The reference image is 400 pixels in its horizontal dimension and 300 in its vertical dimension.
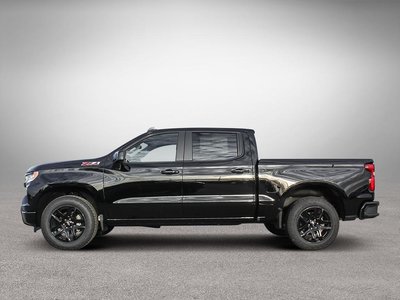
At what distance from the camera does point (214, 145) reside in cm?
1101

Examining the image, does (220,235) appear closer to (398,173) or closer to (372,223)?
(372,223)

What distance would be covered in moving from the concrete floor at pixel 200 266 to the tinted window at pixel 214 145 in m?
1.39

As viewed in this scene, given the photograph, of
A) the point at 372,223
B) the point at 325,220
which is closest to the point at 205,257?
the point at 325,220

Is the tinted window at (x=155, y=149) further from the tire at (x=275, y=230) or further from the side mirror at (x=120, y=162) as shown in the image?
the tire at (x=275, y=230)

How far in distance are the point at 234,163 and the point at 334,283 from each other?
128 inches

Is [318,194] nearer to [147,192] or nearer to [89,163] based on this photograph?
[147,192]

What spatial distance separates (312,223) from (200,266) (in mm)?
2384

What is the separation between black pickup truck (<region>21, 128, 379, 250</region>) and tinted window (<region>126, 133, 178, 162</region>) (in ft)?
0.22

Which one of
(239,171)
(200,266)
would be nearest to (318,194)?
(239,171)

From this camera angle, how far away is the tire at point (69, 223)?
10.6 meters

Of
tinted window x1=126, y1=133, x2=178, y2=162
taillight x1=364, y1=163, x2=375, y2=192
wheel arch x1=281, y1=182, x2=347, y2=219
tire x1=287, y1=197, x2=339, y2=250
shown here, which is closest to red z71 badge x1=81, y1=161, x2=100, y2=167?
tinted window x1=126, y1=133, x2=178, y2=162

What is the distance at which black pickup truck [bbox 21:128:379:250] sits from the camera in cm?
1073

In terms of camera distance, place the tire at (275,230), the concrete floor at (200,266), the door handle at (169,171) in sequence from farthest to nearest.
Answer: the tire at (275,230) < the door handle at (169,171) < the concrete floor at (200,266)

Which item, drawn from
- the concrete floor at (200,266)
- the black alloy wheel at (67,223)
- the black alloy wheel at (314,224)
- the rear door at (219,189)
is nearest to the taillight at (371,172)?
the black alloy wheel at (314,224)
